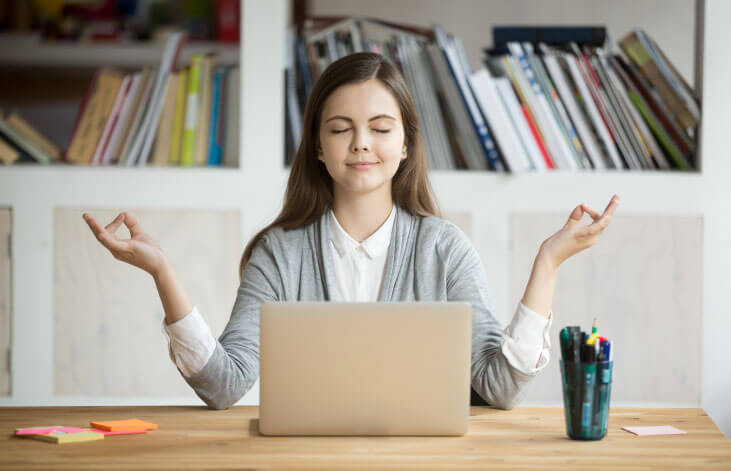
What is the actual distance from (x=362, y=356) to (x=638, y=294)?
5.06ft

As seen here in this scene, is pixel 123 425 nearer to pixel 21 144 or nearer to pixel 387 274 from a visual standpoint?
pixel 387 274

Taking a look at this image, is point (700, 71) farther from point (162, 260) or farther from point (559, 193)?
point (162, 260)

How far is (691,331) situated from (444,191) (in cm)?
84

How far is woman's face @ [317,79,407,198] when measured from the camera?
160 centimetres

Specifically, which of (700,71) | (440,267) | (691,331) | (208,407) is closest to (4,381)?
(208,407)

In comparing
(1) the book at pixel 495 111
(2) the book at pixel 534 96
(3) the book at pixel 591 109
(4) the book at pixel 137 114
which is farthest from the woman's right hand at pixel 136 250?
(3) the book at pixel 591 109

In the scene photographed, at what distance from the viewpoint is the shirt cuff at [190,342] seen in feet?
4.50

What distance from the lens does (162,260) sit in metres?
1.33

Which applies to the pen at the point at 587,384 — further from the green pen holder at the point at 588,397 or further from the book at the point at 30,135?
the book at the point at 30,135

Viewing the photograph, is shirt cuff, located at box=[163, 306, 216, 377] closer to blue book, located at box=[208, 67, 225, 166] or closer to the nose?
the nose

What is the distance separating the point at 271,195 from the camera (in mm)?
2465

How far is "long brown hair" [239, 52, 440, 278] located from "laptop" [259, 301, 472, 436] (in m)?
0.62

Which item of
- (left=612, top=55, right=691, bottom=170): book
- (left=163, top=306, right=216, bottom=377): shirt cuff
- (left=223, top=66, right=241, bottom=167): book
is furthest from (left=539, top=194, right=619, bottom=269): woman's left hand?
(left=223, top=66, right=241, bottom=167): book

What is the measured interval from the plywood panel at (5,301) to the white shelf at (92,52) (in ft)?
3.51
